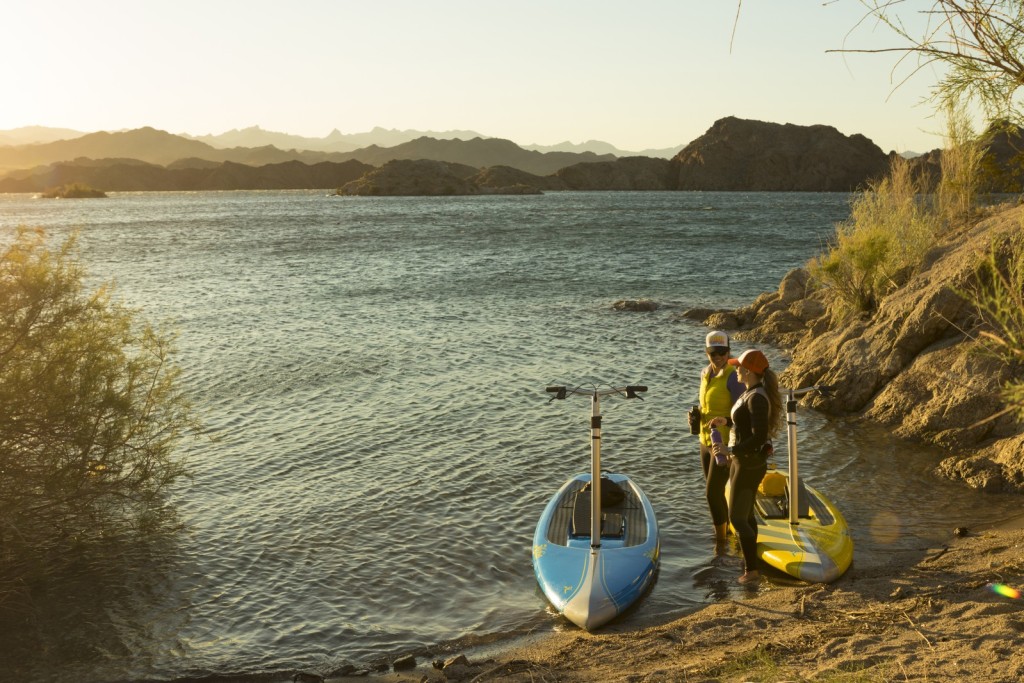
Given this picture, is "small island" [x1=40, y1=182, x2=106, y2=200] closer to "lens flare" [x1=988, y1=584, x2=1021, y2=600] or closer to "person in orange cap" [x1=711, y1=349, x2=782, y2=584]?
"person in orange cap" [x1=711, y1=349, x2=782, y2=584]

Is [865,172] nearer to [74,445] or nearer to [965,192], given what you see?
[965,192]

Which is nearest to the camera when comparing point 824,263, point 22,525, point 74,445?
point 22,525

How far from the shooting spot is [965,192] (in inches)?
696

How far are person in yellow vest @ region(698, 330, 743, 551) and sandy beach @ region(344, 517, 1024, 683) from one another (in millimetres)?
1186

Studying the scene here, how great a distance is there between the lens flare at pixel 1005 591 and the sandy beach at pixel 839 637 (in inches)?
0.7

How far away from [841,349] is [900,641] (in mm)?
10218

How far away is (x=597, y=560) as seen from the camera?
8.70 meters

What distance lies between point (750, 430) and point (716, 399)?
881 millimetres

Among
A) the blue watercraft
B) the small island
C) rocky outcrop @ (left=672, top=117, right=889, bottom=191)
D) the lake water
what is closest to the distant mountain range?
rocky outcrop @ (left=672, top=117, right=889, bottom=191)

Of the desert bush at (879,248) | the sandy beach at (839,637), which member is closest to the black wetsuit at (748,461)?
the sandy beach at (839,637)

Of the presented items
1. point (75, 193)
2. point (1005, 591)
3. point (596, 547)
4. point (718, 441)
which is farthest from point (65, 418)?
point (75, 193)

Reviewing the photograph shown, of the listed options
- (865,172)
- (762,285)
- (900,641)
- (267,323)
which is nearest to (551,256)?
(762,285)

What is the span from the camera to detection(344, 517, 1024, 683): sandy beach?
6.02 meters

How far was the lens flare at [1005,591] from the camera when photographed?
23.4 ft
